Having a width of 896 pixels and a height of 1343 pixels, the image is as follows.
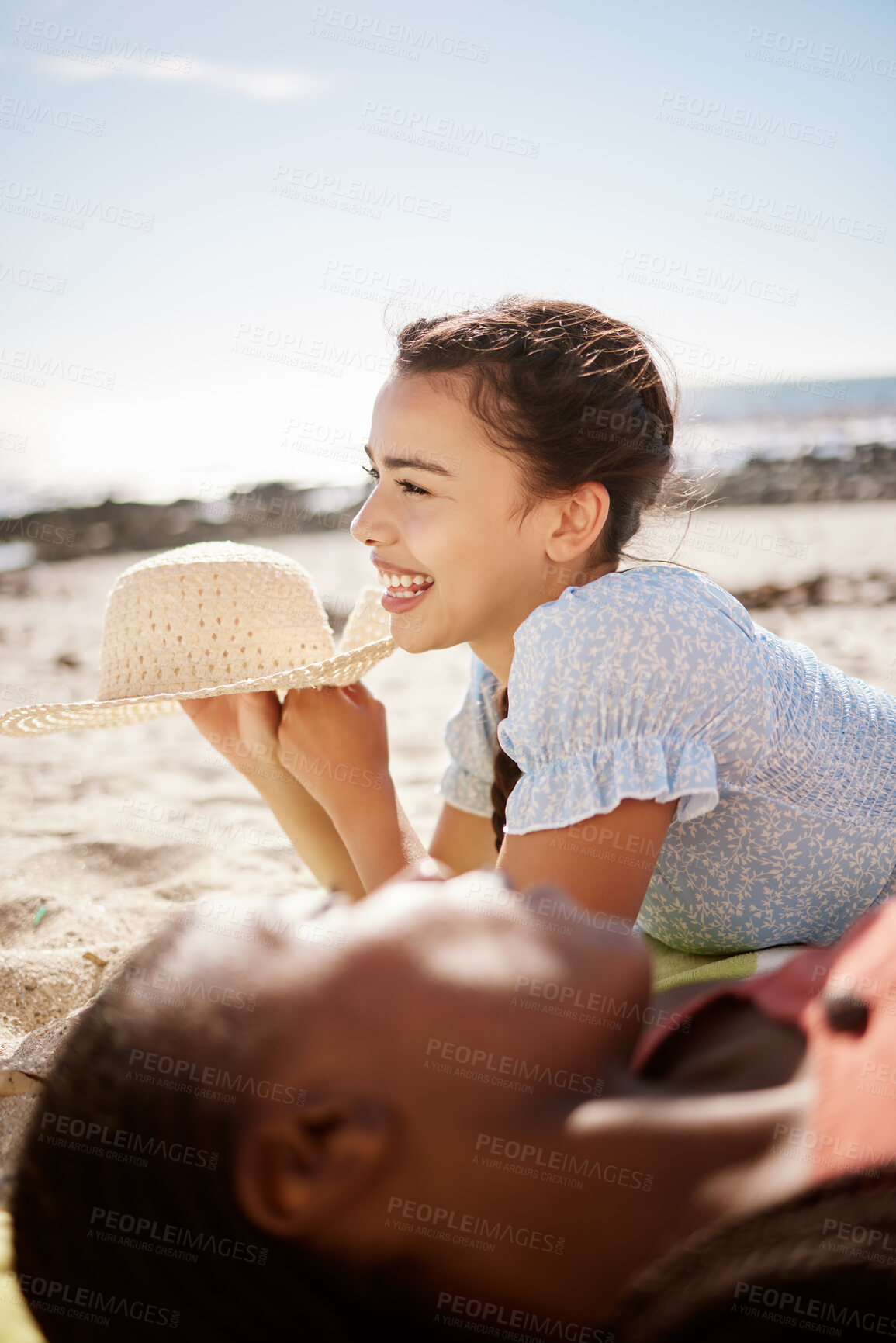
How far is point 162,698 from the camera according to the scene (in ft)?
7.29

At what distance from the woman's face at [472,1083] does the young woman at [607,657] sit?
2.09 feet

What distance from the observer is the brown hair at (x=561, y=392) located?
1923mm

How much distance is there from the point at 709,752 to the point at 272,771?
4.52 ft

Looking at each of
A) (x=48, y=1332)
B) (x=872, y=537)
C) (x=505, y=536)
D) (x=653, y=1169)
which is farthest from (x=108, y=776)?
(x=872, y=537)

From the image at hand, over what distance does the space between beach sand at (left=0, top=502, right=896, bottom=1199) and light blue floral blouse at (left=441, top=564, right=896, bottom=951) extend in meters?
0.58

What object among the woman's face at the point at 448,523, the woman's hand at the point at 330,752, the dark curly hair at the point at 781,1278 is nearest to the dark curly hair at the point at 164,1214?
the dark curly hair at the point at 781,1278

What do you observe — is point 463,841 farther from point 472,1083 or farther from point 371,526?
point 472,1083

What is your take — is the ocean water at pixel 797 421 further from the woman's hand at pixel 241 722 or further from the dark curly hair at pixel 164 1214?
the dark curly hair at pixel 164 1214

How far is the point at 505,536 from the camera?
1.95 m

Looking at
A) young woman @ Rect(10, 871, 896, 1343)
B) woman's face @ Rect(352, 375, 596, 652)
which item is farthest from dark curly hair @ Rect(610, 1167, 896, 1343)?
woman's face @ Rect(352, 375, 596, 652)

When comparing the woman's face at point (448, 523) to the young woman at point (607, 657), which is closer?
the young woman at point (607, 657)

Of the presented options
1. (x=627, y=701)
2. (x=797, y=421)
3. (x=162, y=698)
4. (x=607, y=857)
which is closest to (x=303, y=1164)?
(x=607, y=857)

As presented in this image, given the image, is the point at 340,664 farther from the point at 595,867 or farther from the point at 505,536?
the point at 595,867

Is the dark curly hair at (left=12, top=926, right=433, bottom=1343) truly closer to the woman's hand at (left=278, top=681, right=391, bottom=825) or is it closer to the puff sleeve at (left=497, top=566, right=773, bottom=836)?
the puff sleeve at (left=497, top=566, right=773, bottom=836)
